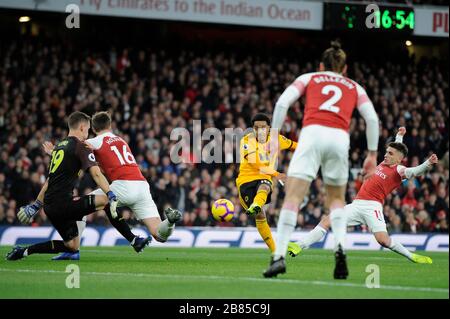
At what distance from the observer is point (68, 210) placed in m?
11.2

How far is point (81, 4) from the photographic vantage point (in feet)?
75.9

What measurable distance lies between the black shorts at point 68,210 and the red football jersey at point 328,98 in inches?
145

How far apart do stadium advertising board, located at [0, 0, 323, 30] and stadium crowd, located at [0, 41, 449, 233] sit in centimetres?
160

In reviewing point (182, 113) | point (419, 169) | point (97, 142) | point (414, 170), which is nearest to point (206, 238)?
point (182, 113)

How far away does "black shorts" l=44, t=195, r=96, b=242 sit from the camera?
36.7ft

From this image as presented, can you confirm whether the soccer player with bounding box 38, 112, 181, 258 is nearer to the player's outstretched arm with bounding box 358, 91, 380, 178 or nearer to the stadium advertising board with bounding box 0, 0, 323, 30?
the player's outstretched arm with bounding box 358, 91, 380, 178

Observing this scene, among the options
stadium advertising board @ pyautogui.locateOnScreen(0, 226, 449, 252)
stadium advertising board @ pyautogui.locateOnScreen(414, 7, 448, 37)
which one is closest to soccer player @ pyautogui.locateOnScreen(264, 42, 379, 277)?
stadium advertising board @ pyautogui.locateOnScreen(0, 226, 449, 252)

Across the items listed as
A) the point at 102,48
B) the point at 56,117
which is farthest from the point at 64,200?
the point at 102,48

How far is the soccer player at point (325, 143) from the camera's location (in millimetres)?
8594

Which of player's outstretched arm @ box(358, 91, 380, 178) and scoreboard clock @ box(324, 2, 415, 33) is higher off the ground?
scoreboard clock @ box(324, 2, 415, 33)

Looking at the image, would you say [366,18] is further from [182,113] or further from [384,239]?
[384,239]

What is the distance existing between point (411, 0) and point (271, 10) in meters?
4.79

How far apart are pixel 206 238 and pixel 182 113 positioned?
15.6 feet

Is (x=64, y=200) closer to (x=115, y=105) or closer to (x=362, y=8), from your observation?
(x=115, y=105)
